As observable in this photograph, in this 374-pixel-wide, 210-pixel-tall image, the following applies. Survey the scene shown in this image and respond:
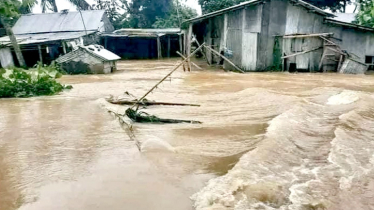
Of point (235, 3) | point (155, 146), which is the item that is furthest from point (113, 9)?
point (155, 146)

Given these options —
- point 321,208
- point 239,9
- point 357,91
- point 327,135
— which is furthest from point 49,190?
point 239,9

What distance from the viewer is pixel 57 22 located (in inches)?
1176

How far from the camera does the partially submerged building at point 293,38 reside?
1822cm

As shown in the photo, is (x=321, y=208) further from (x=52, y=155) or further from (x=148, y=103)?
(x=148, y=103)

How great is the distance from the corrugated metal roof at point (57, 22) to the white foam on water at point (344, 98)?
20938mm

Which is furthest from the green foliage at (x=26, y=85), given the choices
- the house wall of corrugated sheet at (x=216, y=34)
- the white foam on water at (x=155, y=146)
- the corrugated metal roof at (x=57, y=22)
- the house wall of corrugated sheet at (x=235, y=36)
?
the corrugated metal roof at (x=57, y=22)

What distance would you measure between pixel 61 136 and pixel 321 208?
508 centimetres

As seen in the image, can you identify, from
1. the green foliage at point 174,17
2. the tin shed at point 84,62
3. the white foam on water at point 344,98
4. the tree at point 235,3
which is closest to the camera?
the white foam on water at point 344,98

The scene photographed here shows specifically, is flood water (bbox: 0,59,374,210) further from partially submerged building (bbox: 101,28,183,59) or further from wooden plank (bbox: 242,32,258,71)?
partially submerged building (bbox: 101,28,183,59)

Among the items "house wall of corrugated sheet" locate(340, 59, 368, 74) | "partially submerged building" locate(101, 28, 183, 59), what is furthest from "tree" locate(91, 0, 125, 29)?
"house wall of corrugated sheet" locate(340, 59, 368, 74)

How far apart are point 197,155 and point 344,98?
674cm

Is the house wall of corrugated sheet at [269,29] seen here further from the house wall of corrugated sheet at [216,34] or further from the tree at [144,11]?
the tree at [144,11]

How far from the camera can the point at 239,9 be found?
18594 millimetres

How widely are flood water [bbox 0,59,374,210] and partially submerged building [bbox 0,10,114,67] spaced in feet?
43.2
